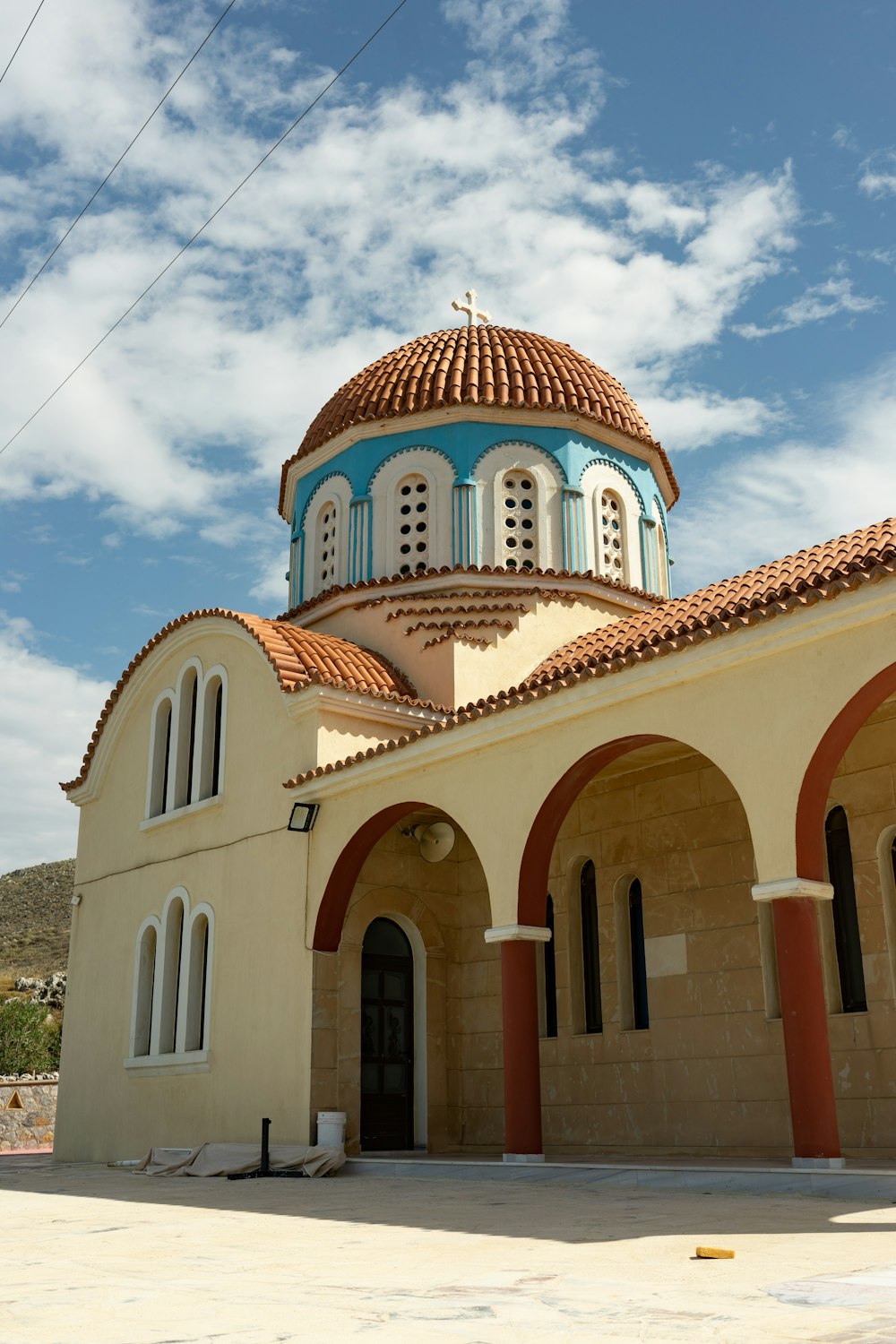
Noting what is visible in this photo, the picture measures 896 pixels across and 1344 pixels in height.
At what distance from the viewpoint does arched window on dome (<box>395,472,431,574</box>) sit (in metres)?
16.0

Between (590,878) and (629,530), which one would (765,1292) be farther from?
(629,530)

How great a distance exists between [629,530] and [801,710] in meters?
8.19

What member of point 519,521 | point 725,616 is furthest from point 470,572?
point 725,616

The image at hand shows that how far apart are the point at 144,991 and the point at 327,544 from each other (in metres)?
6.22

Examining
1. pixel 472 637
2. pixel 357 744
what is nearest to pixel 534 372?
pixel 472 637

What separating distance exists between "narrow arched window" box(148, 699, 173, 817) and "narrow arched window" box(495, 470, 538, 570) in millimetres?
4735

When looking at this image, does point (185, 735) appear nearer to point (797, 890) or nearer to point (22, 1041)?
point (797, 890)

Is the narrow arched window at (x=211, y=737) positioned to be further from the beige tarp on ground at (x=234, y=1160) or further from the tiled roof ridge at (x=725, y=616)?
the beige tarp on ground at (x=234, y=1160)

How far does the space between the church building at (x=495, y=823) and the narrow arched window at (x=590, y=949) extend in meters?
0.03

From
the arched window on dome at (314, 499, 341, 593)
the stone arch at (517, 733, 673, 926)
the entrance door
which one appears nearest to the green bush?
the arched window on dome at (314, 499, 341, 593)

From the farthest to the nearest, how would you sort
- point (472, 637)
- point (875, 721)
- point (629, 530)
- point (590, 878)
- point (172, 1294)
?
1. point (629, 530)
2. point (472, 637)
3. point (590, 878)
4. point (875, 721)
5. point (172, 1294)

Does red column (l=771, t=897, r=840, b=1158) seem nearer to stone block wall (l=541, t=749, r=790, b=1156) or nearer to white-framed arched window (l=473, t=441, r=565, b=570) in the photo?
stone block wall (l=541, t=749, r=790, b=1156)

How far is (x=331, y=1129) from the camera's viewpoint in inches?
461

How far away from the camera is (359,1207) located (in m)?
8.12
